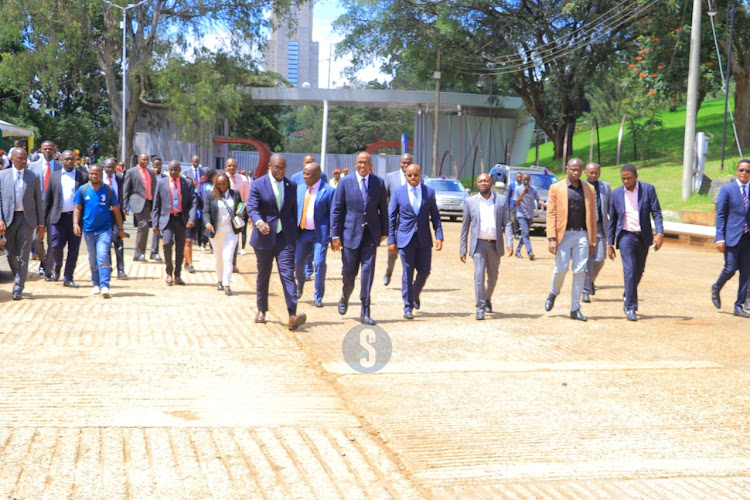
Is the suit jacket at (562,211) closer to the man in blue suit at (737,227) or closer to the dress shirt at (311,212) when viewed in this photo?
the man in blue suit at (737,227)

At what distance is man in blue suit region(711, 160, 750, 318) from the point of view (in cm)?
1072

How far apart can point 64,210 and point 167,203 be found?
1.34 metres

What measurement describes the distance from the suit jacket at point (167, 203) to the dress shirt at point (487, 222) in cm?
443

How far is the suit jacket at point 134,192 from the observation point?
1489cm

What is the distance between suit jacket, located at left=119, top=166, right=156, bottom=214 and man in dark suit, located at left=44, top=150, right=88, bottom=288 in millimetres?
2238

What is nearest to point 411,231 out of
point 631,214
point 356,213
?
point 356,213

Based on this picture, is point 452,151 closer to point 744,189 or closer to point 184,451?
point 744,189

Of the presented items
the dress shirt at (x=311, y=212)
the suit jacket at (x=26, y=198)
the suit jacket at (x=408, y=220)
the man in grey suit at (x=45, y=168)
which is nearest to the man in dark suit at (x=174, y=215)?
the man in grey suit at (x=45, y=168)

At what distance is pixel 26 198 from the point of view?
36.6 feet

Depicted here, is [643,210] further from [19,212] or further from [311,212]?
[19,212]

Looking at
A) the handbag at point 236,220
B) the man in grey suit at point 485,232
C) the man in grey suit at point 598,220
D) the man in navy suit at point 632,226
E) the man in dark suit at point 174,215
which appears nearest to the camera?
the man in grey suit at point 485,232

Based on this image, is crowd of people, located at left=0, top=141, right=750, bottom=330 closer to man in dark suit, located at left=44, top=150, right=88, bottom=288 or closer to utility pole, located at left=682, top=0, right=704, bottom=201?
man in dark suit, located at left=44, top=150, right=88, bottom=288

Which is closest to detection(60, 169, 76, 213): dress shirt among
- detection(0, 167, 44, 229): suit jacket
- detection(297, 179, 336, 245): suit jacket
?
detection(0, 167, 44, 229): suit jacket

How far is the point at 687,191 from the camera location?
26.8 m
